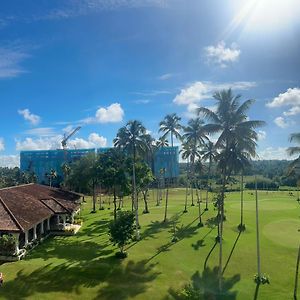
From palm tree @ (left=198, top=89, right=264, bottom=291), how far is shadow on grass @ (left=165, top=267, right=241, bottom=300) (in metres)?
1.68

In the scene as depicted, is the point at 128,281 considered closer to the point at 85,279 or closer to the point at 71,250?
the point at 85,279

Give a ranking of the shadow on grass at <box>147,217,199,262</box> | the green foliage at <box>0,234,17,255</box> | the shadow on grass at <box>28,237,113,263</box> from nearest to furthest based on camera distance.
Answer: the green foliage at <box>0,234,17,255</box>
the shadow on grass at <box>28,237,113,263</box>
the shadow on grass at <box>147,217,199,262</box>

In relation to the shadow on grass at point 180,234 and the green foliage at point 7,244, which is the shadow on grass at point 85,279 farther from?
the shadow on grass at point 180,234

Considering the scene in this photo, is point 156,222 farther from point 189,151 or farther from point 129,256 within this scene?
point 129,256

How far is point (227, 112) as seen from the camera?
36.3 meters

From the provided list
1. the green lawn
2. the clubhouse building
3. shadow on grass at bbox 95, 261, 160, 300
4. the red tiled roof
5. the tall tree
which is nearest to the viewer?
shadow on grass at bbox 95, 261, 160, 300

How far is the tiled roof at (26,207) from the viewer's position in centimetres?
3888

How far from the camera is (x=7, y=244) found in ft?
119

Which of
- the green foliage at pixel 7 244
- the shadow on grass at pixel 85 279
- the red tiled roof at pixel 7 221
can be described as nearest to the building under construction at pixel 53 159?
the red tiled roof at pixel 7 221

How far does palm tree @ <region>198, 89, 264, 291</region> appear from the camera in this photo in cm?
3550

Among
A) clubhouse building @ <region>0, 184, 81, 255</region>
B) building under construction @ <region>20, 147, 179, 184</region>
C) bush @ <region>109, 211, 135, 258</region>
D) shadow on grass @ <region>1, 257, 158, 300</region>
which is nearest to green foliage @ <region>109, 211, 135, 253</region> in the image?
bush @ <region>109, 211, 135, 258</region>

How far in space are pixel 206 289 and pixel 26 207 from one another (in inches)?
1002

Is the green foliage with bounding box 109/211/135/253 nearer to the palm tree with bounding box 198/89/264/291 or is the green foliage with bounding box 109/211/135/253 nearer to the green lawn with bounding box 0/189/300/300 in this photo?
the green lawn with bounding box 0/189/300/300

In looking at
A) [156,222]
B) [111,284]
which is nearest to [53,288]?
[111,284]
